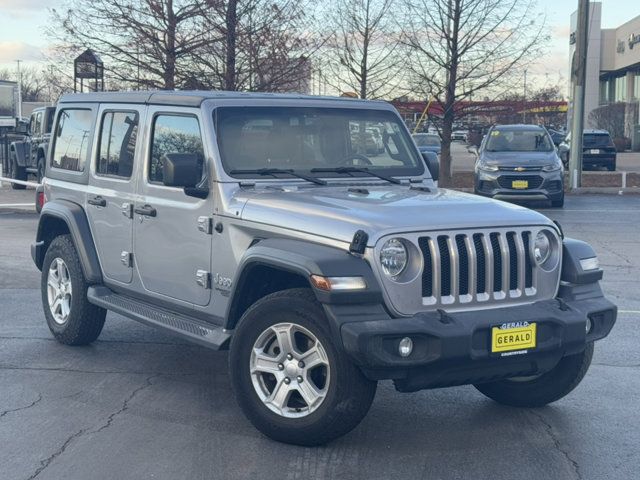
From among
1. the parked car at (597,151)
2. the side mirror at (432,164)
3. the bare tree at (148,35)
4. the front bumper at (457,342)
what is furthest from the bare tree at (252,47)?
the front bumper at (457,342)

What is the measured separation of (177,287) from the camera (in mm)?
6637

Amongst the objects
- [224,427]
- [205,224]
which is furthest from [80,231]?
[224,427]

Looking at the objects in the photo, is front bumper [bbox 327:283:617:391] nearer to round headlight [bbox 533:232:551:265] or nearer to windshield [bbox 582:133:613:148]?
round headlight [bbox 533:232:551:265]

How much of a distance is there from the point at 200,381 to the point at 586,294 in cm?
265

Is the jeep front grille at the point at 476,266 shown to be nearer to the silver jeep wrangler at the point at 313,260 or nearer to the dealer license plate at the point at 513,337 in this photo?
the silver jeep wrangler at the point at 313,260

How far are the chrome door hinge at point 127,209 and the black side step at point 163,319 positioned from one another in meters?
0.59

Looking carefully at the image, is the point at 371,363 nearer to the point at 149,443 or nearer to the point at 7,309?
the point at 149,443

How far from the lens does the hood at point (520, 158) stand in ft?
71.3

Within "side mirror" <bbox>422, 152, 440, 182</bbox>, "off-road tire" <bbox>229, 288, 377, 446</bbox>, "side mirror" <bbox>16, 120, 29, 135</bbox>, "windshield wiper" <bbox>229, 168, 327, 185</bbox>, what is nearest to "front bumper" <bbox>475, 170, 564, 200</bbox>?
"side mirror" <bbox>16, 120, 29, 135</bbox>

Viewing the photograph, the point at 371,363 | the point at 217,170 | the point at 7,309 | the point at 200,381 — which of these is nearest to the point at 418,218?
the point at 371,363

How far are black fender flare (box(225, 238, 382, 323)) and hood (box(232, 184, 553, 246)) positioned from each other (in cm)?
10

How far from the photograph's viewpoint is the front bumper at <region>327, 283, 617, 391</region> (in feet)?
16.6

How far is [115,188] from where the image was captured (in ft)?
24.2

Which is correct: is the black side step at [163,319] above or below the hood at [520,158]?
below
